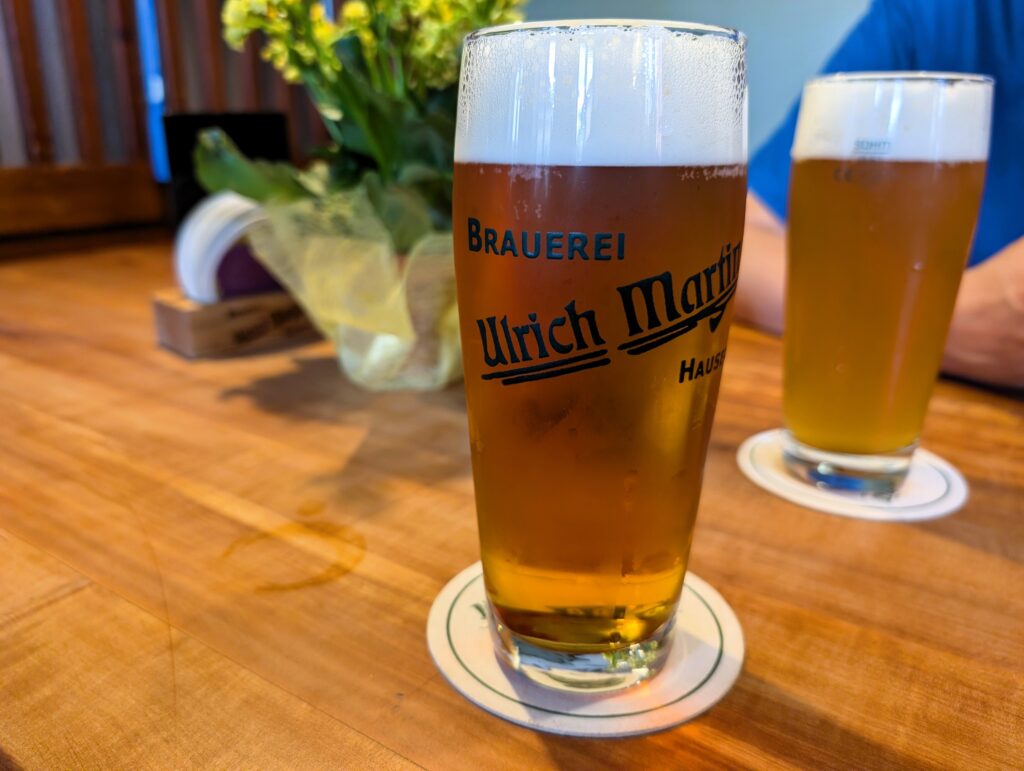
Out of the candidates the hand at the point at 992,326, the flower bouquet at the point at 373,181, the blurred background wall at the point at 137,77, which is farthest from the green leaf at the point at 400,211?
the blurred background wall at the point at 137,77

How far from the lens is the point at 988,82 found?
0.69 meters

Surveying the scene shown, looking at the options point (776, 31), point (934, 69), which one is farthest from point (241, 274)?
point (776, 31)

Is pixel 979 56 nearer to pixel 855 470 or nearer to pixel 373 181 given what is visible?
pixel 855 470

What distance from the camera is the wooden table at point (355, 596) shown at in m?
0.42

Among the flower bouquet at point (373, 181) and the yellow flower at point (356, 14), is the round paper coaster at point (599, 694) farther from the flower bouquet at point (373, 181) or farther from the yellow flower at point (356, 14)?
the yellow flower at point (356, 14)

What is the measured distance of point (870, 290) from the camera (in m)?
0.70

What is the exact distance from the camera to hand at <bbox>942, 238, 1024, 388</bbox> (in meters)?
0.99

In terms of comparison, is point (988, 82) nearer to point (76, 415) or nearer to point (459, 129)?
point (459, 129)

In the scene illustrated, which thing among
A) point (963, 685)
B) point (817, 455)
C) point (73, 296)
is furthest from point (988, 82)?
point (73, 296)

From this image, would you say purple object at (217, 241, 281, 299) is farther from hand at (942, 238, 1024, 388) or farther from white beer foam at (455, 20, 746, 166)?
hand at (942, 238, 1024, 388)

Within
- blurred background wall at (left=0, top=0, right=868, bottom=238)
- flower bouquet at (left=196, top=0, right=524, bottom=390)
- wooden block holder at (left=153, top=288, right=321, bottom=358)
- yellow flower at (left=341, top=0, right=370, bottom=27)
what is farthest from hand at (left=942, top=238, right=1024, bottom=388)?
blurred background wall at (left=0, top=0, right=868, bottom=238)

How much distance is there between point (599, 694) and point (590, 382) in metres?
0.19

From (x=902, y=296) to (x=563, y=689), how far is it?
47cm

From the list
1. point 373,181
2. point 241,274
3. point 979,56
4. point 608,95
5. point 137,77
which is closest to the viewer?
point 608,95
